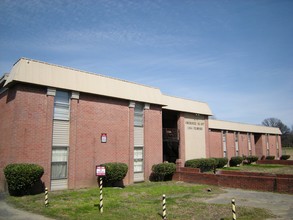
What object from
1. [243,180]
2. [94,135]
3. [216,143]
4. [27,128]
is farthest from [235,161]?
[27,128]

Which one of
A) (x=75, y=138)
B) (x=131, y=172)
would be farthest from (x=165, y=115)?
(x=75, y=138)

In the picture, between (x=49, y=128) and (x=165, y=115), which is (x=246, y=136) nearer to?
(x=165, y=115)

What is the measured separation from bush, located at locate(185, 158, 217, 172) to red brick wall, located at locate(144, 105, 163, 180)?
15.3 ft

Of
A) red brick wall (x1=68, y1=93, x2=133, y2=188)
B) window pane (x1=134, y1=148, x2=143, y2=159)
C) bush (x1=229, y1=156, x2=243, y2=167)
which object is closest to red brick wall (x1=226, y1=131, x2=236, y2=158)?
bush (x1=229, y1=156, x2=243, y2=167)

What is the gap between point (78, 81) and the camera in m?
18.8

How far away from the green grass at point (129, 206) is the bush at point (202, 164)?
383 inches

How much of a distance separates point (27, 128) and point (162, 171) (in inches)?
451

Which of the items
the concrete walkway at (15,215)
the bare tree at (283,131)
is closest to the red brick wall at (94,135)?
the concrete walkway at (15,215)

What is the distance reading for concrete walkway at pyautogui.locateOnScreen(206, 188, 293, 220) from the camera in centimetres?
1169

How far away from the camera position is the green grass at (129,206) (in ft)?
36.1

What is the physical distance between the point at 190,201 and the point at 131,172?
26.4ft

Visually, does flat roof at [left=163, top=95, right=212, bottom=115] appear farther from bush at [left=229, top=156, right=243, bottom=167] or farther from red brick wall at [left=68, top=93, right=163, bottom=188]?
bush at [left=229, top=156, right=243, bottom=167]

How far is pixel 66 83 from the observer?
1811cm

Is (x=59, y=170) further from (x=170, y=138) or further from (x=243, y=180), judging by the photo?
(x=170, y=138)
